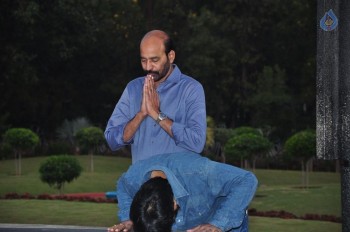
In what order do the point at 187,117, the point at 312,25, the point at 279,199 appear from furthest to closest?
the point at 312,25 < the point at 279,199 < the point at 187,117

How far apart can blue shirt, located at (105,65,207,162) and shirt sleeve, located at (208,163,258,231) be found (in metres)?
0.30

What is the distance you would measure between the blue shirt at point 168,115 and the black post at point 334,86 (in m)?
2.17

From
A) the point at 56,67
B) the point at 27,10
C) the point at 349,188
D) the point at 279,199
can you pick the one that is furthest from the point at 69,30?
the point at 349,188

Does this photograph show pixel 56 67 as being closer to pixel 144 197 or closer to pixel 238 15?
pixel 238 15

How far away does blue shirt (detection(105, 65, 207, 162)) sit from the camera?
4.29 m

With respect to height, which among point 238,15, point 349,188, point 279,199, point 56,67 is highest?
point 238,15

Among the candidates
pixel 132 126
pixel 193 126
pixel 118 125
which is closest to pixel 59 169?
pixel 118 125

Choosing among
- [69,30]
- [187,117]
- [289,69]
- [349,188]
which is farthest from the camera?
[289,69]

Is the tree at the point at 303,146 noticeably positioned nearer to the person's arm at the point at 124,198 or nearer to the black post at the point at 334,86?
the black post at the point at 334,86

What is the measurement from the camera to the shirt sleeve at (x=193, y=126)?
13.7 feet

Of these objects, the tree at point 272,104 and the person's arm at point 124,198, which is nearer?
the person's arm at point 124,198

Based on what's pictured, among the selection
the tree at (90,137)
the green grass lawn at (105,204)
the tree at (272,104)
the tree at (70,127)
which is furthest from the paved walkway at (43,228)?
the tree at (70,127)

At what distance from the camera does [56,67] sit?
47812 millimetres

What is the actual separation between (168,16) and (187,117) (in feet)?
160
